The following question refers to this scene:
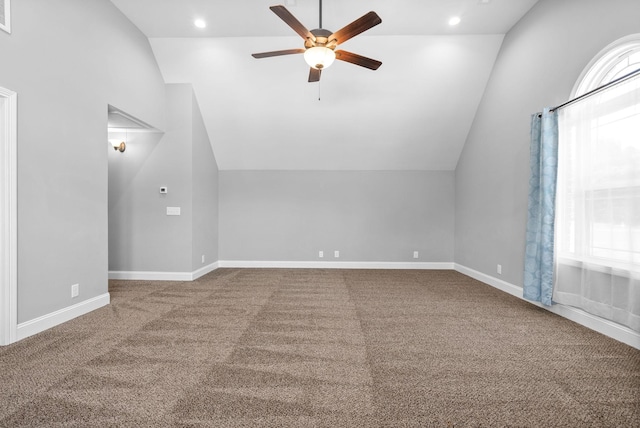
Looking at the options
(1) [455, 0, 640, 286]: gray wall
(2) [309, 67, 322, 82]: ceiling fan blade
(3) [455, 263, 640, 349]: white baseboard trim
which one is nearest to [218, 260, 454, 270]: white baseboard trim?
(1) [455, 0, 640, 286]: gray wall

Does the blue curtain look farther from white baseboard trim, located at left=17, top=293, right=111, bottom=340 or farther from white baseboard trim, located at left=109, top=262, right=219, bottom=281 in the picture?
white baseboard trim, located at left=17, top=293, right=111, bottom=340

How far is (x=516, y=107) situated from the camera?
4.21 meters

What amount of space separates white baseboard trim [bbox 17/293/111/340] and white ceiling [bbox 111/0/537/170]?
340 centimetres

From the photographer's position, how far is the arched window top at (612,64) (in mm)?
2754

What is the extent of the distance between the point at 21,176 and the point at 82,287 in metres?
1.31

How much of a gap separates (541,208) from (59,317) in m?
5.07

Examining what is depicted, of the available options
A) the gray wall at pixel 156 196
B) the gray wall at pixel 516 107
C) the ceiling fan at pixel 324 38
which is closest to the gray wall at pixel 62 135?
the gray wall at pixel 156 196

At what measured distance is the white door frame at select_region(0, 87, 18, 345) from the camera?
2539mm

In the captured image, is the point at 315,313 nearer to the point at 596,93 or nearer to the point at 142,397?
the point at 142,397

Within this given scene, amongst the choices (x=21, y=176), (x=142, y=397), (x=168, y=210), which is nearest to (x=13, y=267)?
(x=21, y=176)

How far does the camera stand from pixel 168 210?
16.8ft

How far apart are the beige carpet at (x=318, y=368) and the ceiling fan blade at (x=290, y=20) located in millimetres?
2777

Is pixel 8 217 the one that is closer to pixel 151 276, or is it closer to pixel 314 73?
pixel 151 276

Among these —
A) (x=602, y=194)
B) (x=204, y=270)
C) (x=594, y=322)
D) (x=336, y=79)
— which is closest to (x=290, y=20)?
(x=336, y=79)
